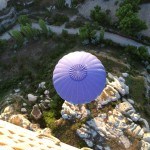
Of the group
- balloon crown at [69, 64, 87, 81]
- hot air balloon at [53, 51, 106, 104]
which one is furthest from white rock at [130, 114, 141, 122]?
balloon crown at [69, 64, 87, 81]

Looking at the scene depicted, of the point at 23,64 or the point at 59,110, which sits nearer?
the point at 59,110

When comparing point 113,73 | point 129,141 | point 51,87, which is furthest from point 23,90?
point 129,141


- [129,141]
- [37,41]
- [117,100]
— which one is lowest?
[129,141]

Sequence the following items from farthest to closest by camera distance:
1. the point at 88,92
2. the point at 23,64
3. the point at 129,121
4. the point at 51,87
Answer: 1. the point at 23,64
2. the point at 51,87
3. the point at 129,121
4. the point at 88,92

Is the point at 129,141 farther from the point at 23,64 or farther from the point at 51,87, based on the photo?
the point at 23,64

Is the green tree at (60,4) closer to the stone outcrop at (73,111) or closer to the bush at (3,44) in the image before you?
the bush at (3,44)

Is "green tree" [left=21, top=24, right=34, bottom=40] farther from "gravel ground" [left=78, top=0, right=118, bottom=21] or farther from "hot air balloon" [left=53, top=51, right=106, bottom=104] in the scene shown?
"hot air balloon" [left=53, top=51, right=106, bottom=104]

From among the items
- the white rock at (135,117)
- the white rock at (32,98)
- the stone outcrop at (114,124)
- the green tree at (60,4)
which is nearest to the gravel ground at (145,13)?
the green tree at (60,4)
